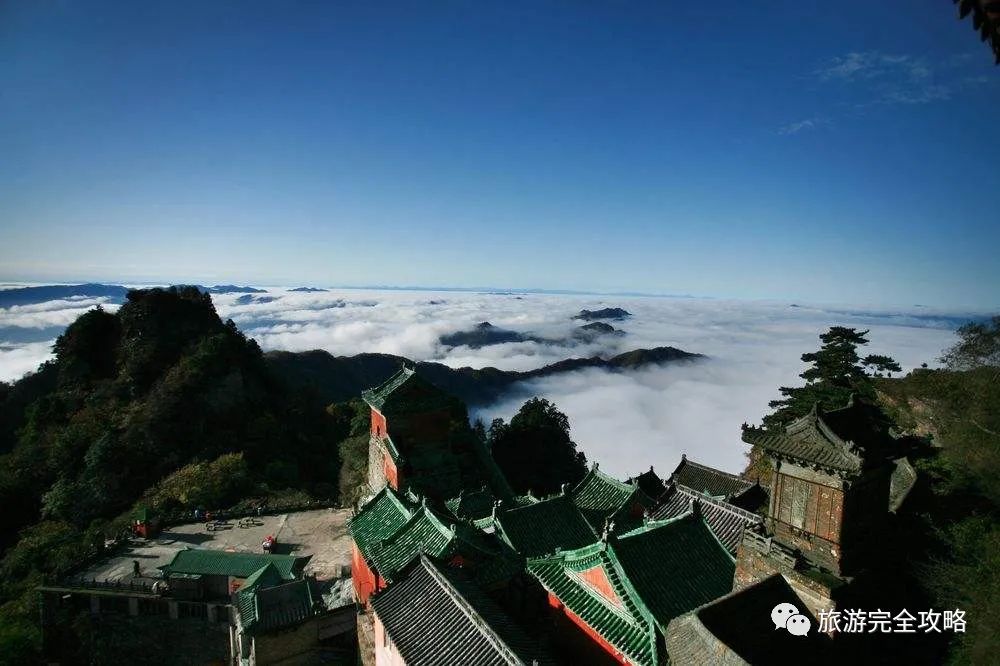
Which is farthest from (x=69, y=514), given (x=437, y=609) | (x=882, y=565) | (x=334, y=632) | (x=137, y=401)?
(x=882, y=565)

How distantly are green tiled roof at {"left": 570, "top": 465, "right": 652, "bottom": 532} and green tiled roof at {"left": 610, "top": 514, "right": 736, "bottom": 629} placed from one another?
566 centimetres

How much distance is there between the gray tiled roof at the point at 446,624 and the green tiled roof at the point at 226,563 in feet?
35.1

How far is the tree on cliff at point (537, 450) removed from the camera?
4619 cm

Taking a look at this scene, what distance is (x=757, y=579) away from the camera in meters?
11.8

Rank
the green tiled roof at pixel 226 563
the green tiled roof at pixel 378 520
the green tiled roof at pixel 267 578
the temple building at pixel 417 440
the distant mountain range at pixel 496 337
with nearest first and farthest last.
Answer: the green tiled roof at pixel 378 520 < the green tiled roof at pixel 267 578 < the green tiled roof at pixel 226 563 < the temple building at pixel 417 440 < the distant mountain range at pixel 496 337

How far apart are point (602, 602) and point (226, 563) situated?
18544 millimetres

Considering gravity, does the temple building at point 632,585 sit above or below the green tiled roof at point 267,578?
above

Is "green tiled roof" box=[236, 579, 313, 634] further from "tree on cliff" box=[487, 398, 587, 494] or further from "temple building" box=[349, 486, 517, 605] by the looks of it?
"tree on cliff" box=[487, 398, 587, 494]

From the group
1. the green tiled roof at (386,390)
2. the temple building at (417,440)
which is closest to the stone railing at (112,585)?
the temple building at (417,440)

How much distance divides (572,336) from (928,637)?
167 metres

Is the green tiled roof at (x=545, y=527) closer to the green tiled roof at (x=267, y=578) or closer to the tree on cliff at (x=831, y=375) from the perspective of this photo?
the green tiled roof at (x=267, y=578)

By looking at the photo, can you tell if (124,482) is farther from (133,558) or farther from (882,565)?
(882,565)

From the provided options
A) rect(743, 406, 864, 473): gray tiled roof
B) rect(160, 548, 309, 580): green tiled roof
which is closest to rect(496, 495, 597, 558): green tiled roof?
rect(743, 406, 864, 473): gray tiled roof

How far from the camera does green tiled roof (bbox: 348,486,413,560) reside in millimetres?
17375
